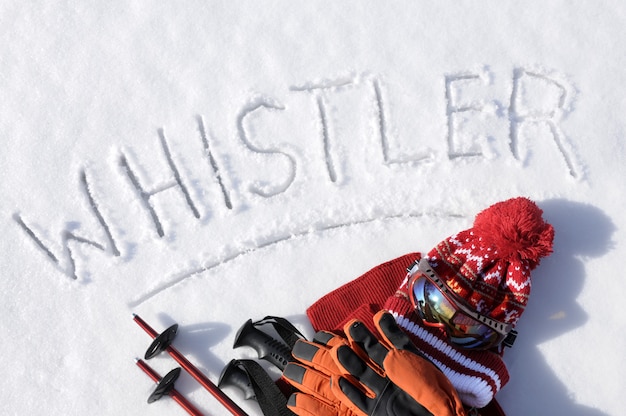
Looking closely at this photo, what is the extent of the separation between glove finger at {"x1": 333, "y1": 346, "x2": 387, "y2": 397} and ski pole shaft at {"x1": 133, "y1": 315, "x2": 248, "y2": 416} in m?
0.36

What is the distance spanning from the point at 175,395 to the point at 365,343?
583 millimetres

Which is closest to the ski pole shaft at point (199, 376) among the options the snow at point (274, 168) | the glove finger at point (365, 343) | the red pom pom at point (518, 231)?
the snow at point (274, 168)

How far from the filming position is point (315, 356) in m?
1.59

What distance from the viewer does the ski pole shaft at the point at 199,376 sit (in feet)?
5.42

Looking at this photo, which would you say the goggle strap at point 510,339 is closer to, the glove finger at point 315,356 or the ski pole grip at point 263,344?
the glove finger at point 315,356

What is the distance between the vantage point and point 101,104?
188 centimetres

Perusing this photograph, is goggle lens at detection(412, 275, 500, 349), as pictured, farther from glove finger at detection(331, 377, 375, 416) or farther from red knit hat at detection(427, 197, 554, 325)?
glove finger at detection(331, 377, 375, 416)

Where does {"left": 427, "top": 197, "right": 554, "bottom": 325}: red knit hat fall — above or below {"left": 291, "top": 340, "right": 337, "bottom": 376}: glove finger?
above

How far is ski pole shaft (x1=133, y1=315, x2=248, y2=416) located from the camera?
1.65 m

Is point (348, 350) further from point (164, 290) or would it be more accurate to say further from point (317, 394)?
point (164, 290)

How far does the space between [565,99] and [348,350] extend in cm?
106

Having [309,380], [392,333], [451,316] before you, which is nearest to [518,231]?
[451,316]

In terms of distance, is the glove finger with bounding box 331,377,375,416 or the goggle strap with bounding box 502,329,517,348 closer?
the glove finger with bounding box 331,377,375,416

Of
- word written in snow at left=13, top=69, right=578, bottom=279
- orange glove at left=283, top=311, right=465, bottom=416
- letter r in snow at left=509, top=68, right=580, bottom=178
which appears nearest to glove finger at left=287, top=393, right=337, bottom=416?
orange glove at left=283, top=311, right=465, bottom=416
